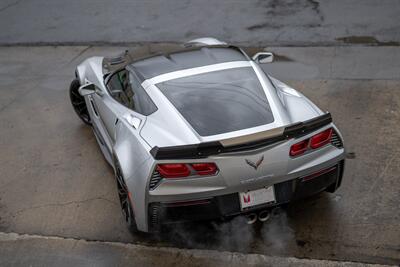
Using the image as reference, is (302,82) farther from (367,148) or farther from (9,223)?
(9,223)

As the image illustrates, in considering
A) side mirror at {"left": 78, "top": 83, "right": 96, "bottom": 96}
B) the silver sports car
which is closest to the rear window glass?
the silver sports car

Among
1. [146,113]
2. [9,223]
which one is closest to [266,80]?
[146,113]

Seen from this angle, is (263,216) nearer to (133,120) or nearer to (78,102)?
(133,120)

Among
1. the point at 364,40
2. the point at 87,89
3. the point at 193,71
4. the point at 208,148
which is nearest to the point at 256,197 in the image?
the point at 208,148

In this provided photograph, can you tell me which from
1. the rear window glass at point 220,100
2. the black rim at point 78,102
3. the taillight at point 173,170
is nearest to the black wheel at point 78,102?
the black rim at point 78,102

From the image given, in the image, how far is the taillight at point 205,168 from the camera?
3539 millimetres

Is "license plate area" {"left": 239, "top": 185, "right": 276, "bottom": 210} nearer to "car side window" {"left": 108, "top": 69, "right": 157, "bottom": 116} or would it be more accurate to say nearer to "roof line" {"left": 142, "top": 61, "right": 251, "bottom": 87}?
"car side window" {"left": 108, "top": 69, "right": 157, "bottom": 116}

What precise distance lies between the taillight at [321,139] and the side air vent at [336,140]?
0.18ft

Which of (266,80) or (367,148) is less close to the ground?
(266,80)

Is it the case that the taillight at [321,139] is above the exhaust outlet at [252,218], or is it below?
above

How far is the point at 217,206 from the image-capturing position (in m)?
3.67

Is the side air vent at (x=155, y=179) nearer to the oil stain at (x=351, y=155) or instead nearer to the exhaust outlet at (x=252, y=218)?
the exhaust outlet at (x=252, y=218)

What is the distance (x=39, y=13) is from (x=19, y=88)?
450 centimetres

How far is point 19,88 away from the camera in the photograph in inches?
312
